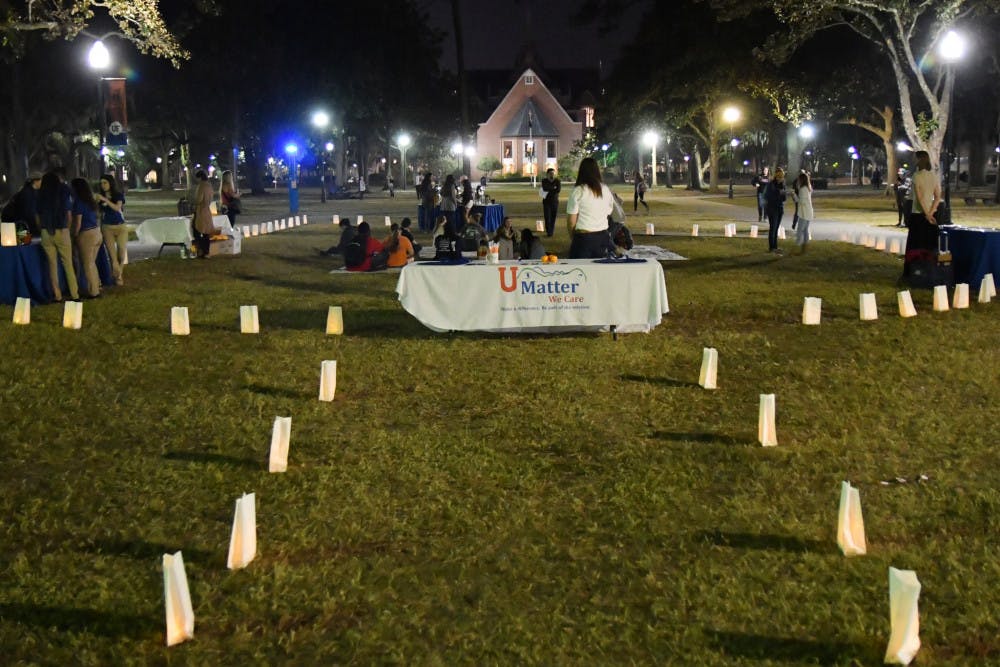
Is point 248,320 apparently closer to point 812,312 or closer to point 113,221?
point 113,221

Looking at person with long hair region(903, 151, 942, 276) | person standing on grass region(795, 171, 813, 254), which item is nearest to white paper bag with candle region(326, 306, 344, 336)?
person with long hair region(903, 151, 942, 276)

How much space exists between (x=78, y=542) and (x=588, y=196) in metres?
8.39

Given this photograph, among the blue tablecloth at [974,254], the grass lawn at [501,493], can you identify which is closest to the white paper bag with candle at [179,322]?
the grass lawn at [501,493]

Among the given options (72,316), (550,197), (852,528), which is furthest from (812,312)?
(550,197)

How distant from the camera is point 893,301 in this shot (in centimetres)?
1586

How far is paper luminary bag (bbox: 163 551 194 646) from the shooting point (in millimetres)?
4738

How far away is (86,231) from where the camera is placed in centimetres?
1627

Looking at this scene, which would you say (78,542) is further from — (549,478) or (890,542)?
(890,542)

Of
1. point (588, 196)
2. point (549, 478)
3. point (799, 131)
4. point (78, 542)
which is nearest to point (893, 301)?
point (588, 196)

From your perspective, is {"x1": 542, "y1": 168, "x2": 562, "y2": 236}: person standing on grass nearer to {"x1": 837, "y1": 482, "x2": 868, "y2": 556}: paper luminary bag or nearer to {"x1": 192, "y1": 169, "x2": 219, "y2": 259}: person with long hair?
{"x1": 192, "y1": 169, "x2": 219, "y2": 259}: person with long hair

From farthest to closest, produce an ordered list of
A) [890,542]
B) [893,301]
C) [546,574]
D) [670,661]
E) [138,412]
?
1. [893,301]
2. [138,412]
3. [890,542]
4. [546,574]
5. [670,661]

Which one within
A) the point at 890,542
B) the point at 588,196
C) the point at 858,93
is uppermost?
the point at 858,93

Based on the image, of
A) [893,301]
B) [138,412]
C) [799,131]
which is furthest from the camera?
[799,131]

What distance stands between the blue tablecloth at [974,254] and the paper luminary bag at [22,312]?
13379 mm
